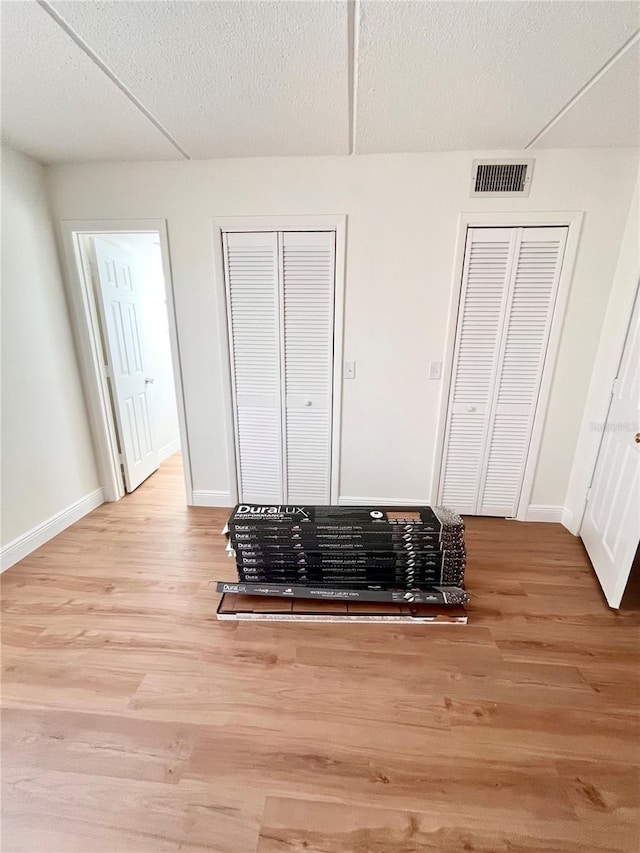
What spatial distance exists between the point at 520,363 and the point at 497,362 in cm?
16

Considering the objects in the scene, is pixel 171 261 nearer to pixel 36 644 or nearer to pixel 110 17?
pixel 110 17

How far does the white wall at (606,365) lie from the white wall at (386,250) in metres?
0.05

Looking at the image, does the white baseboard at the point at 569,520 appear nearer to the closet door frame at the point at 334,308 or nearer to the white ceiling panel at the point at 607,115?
the closet door frame at the point at 334,308

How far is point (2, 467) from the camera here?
2006 mm

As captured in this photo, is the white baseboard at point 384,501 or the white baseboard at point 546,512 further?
the white baseboard at point 384,501

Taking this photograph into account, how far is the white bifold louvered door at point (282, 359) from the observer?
2252 mm

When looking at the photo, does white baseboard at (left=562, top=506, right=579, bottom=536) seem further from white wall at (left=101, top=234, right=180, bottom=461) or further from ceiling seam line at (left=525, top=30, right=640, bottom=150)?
white wall at (left=101, top=234, right=180, bottom=461)

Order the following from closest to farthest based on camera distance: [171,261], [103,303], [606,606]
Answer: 1. [606,606]
2. [171,261]
3. [103,303]

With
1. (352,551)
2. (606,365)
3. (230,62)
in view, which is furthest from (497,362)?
(230,62)

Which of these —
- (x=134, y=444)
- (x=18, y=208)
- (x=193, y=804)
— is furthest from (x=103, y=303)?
(x=193, y=804)

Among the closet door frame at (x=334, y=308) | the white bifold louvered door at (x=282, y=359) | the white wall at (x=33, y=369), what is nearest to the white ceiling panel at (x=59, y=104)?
the white wall at (x=33, y=369)

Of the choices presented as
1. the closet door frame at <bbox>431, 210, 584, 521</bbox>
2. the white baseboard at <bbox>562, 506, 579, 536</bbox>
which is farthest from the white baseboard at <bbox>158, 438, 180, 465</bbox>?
the white baseboard at <bbox>562, 506, 579, 536</bbox>

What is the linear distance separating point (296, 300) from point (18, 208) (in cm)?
179

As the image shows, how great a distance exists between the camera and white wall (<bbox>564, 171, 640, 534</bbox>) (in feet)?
6.45
